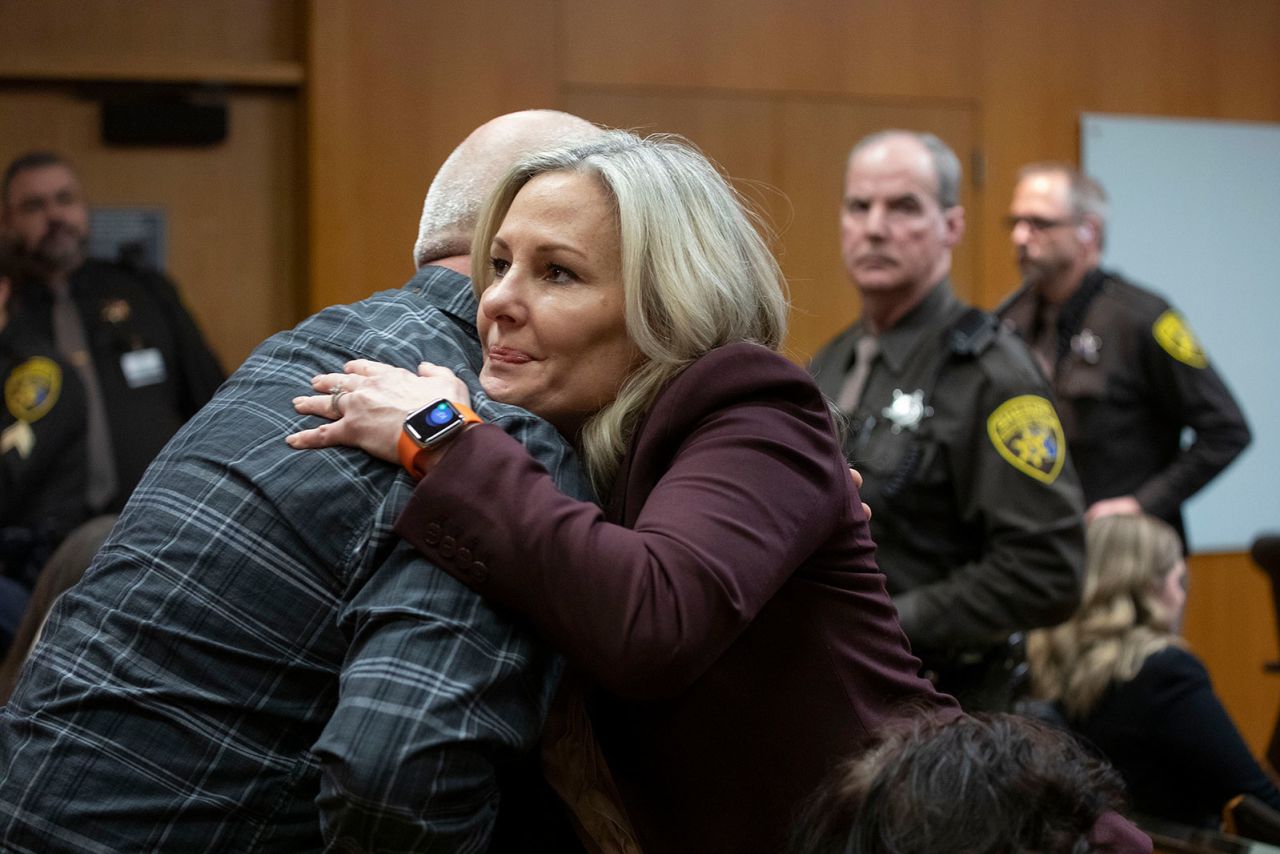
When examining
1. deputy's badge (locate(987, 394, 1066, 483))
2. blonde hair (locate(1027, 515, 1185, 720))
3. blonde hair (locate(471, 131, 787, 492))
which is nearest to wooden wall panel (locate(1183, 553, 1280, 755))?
blonde hair (locate(1027, 515, 1185, 720))

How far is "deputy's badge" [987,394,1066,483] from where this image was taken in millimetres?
3000

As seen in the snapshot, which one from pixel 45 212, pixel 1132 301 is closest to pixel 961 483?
pixel 1132 301

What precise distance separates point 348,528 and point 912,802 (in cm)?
59

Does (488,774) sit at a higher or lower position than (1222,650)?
higher

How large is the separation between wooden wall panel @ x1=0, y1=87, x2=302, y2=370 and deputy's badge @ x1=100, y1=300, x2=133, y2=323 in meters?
0.38

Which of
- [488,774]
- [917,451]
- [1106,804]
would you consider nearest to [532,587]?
[488,774]

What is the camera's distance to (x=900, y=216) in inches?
134

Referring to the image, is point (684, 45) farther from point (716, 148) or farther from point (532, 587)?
point (532, 587)

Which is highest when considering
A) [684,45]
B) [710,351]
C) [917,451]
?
[684,45]

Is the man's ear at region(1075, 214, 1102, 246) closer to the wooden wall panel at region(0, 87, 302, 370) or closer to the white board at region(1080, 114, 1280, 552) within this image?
the white board at region(1080, 114, 1280, 552)

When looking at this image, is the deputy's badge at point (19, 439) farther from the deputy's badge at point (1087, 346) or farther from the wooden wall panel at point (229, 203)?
the deputy's badge at point (1087, 346)

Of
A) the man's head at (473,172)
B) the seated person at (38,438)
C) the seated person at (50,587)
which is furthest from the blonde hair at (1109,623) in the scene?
the seated person at (38,438)

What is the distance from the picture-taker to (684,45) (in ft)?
18.6

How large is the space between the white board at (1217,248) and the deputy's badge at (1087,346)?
55.4 inches
